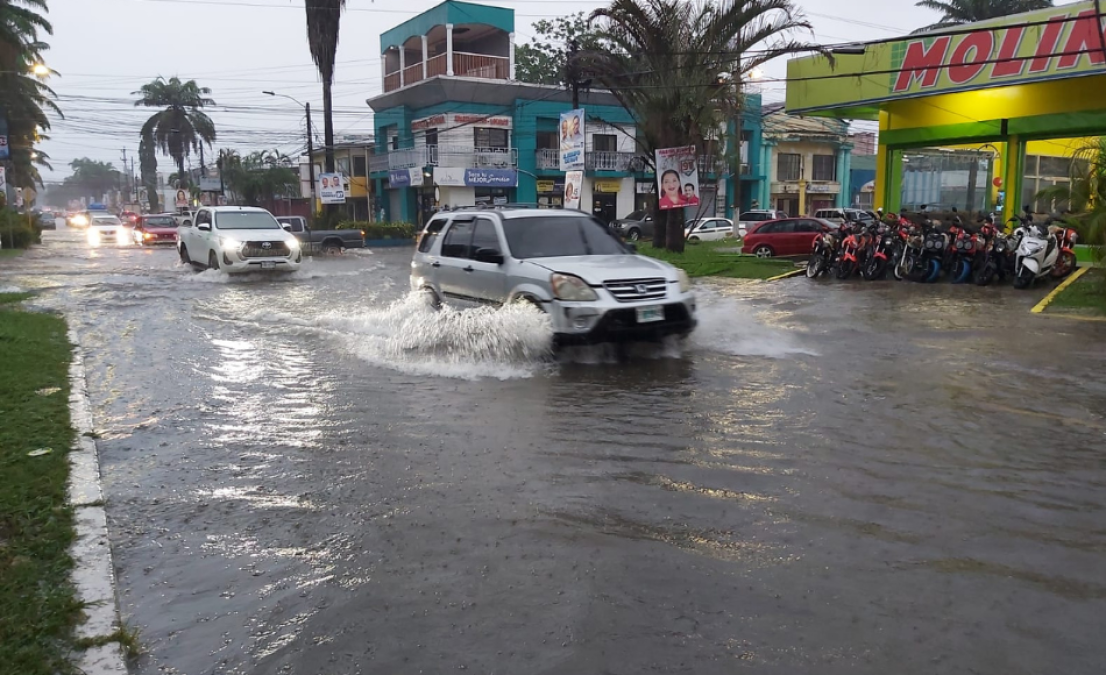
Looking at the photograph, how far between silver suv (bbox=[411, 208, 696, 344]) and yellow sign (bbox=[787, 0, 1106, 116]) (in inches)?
379

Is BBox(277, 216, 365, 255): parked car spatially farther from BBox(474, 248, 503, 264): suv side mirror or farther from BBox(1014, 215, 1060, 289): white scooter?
BBox(1014, 215, 1060, 289): white scooter

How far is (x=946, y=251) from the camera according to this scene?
55.7ft

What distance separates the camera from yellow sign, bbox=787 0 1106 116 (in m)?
17.4

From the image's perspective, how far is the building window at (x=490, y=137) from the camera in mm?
43438

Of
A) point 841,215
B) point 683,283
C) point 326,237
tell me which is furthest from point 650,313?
point 326,237

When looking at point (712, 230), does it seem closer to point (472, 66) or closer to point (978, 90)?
point (472, 66)

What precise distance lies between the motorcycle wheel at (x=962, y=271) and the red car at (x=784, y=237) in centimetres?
839

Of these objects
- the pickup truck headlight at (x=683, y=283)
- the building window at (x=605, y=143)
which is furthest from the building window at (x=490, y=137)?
the pickup truck headlight at (x=683, y=283)

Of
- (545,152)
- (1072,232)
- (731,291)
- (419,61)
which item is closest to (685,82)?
(731,291)

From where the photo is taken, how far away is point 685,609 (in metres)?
3.88

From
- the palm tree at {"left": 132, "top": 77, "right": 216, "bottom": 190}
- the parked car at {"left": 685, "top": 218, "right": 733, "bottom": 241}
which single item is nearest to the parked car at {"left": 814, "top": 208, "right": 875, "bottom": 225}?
the parked car at {"left": 685, "top": 218, "right": 733, "bottom": 241}

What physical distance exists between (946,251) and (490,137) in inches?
1186

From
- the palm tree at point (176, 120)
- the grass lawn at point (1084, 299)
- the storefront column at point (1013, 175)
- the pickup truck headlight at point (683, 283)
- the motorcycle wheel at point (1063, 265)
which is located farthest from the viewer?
the palm tree at point (176, 120)

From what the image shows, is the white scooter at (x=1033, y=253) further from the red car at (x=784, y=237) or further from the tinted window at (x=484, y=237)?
the tinted window at (x=484, y=237)
